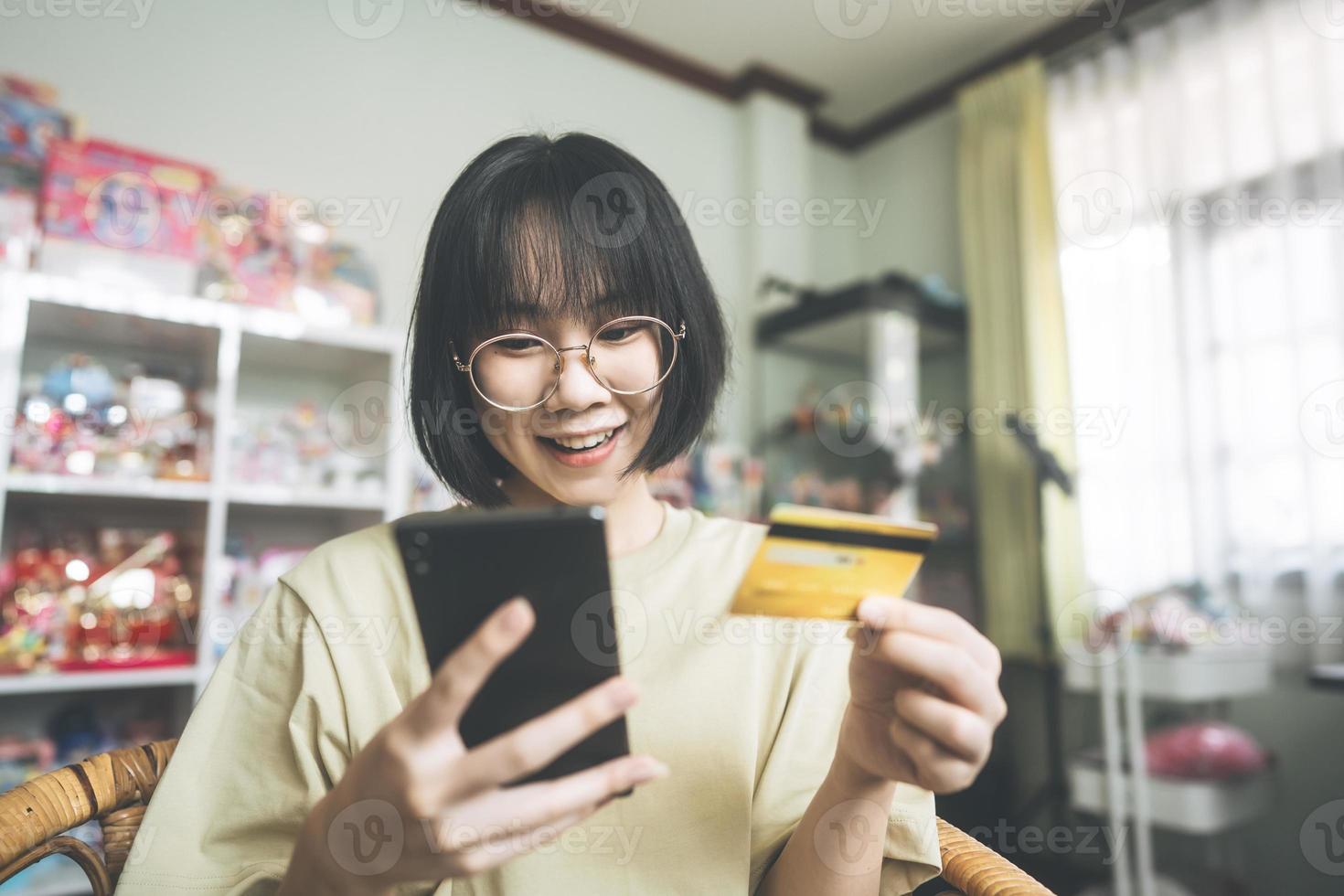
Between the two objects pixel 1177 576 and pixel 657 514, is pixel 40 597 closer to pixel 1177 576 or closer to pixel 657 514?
pixel 657 514

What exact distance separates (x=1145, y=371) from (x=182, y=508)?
8.81 feet

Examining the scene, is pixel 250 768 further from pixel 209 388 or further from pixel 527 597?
pixel 209 388

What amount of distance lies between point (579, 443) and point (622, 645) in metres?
0.20

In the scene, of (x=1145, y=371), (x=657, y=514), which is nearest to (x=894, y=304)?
(x=1145, y=371)

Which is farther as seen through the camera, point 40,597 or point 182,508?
point 182,508

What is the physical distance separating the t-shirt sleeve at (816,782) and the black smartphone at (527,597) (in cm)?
32

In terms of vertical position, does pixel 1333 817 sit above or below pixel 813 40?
below

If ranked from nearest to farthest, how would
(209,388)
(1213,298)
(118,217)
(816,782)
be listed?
(816,782), (118,217), (209,388), (1213,298)

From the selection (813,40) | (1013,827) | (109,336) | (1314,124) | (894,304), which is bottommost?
(1013,827)

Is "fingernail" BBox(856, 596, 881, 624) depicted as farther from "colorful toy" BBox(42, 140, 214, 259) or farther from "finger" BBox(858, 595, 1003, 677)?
"colorful toy" BBox(42, 140, 214, 259)

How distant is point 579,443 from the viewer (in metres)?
0.79

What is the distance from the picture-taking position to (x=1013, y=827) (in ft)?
8.34

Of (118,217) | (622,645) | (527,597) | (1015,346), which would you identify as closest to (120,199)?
(118,217)

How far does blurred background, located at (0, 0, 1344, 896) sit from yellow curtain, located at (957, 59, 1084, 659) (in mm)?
14
